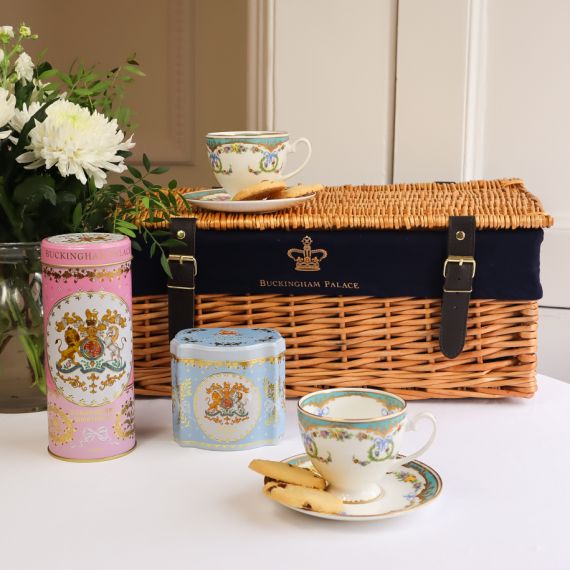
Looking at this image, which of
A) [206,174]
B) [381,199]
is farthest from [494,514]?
[206,174]

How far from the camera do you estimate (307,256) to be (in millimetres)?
1061

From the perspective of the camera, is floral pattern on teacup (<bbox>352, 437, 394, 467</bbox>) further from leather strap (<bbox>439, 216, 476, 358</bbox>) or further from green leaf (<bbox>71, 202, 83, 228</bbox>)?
green leaf (<bbox>71, 202, 83, 228</bbox>)

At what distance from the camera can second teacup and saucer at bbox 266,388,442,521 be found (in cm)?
76

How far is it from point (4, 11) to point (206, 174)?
0.72 meters

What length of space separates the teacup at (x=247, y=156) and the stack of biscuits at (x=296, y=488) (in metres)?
0.42

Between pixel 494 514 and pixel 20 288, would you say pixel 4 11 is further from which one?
pixel 494 514

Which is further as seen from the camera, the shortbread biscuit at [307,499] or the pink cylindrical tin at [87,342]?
the pink cylindrical tin at [87,342]

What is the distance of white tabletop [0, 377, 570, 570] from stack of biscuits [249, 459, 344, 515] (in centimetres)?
2

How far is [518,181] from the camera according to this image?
1290mm

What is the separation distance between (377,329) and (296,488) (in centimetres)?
34

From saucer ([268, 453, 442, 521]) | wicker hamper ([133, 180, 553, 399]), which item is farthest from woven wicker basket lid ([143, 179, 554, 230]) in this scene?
saucer ([268, 453, 442, 521])

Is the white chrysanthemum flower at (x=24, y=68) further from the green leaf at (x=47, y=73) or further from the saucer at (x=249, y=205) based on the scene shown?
the saucer at (x=249, y=205)

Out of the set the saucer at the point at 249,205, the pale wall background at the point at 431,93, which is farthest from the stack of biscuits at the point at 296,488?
the pale wall background at the point at 431,93

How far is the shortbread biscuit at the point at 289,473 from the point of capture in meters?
0.80
